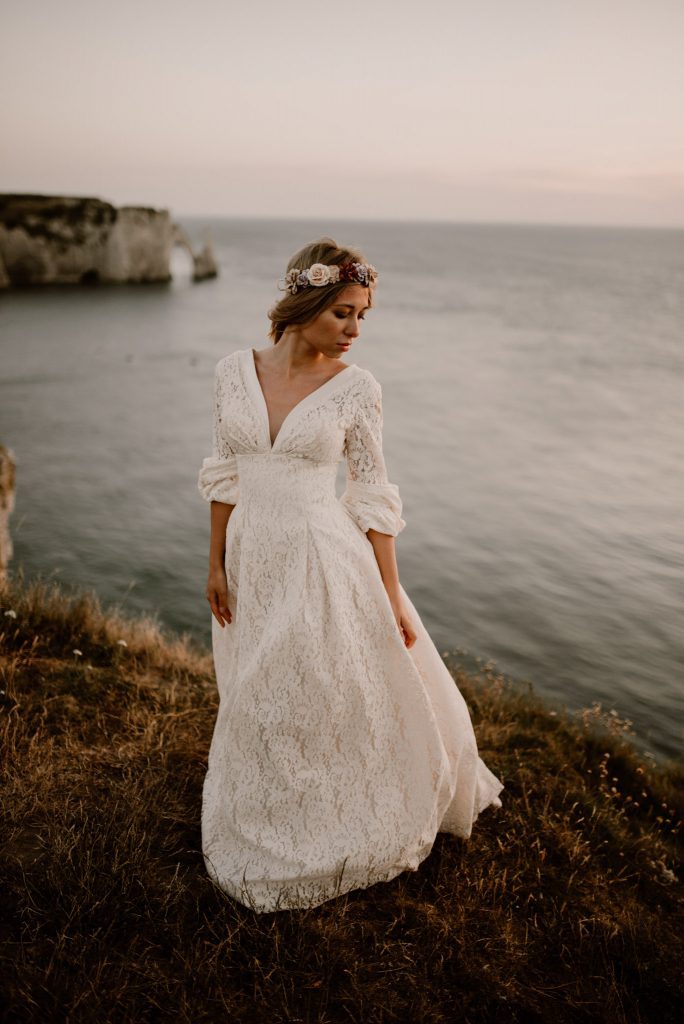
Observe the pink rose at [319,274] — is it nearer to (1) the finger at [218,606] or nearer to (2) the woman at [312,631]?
(2) the woman at [312,631]

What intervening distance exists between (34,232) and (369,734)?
46.3 m

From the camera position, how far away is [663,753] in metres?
6.19

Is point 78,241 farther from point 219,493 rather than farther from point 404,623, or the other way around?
point 404,623

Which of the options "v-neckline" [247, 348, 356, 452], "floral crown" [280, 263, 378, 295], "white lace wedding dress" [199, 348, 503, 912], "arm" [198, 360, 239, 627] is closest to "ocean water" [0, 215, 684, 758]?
"white lace wedding dress" [199, 348, 503, 912]

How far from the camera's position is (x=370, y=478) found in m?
2.77

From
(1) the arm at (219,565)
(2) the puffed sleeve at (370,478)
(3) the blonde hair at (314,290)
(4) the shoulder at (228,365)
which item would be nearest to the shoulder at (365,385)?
(2) the puffed sleeve at (370,478)

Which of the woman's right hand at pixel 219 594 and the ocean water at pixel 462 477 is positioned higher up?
the woman's right hand at pixel 219 594

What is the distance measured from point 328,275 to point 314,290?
0.26 ft

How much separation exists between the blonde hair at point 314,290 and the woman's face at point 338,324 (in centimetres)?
2

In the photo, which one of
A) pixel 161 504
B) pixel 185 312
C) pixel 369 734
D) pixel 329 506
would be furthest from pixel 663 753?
pixel 185 312

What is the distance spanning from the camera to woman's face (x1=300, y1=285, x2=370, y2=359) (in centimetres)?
261

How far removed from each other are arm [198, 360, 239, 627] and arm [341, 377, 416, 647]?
1.63 ft

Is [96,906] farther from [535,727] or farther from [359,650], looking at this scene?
[535,727]

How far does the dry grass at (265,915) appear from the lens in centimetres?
233
